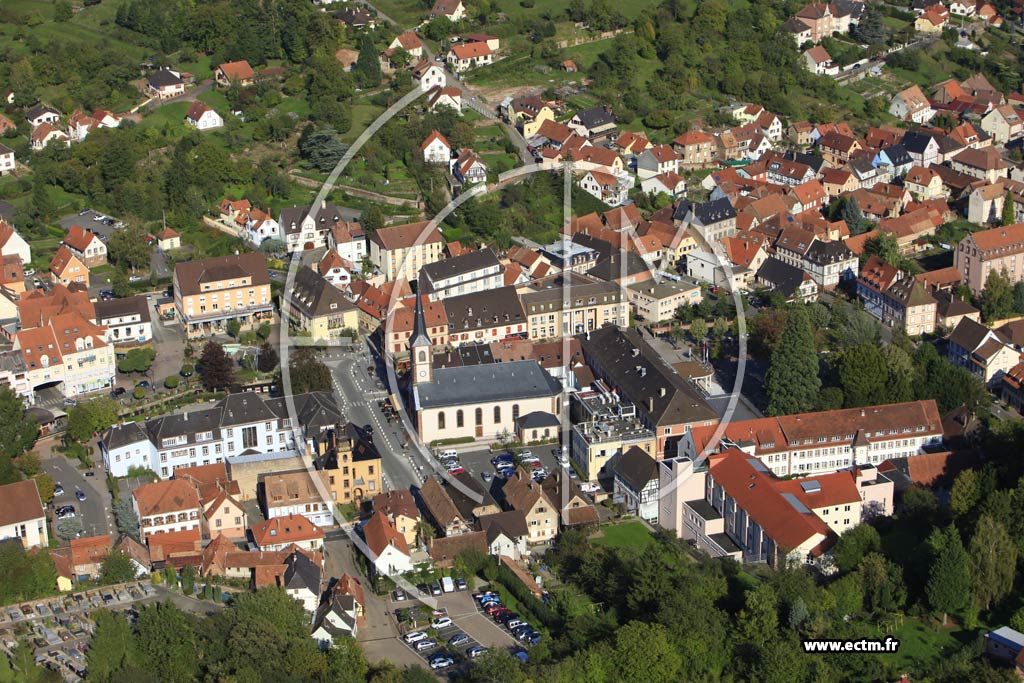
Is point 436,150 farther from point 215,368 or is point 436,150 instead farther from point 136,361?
point 215,368

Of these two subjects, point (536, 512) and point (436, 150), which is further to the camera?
point (436, 150)

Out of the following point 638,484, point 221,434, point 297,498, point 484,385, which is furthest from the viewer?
point 484,385

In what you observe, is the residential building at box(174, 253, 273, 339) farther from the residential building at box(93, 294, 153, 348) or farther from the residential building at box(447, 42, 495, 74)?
the residential building at box(447, 42, 495, 74)

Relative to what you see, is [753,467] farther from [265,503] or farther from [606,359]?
[265,503]

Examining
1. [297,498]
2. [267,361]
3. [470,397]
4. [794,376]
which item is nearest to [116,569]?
[297,498]

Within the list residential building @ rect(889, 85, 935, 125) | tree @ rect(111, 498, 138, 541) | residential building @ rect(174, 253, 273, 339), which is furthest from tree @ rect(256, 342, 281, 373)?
residential building @ rect(889, 85, 935, 125)

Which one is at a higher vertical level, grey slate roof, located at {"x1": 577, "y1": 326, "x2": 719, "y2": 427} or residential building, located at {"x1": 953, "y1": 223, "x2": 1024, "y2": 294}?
residential building, located at {"x1": 953, "y1": 223, "x2": 1024, "y2": 294}

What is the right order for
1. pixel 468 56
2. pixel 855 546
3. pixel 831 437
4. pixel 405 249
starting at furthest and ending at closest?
pixel 468 56
pixel 405 249
pixel 831 437
pixel 855 546

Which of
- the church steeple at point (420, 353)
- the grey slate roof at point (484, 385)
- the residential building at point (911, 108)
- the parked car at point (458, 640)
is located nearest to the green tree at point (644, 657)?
the parked car at point (458, 640)
